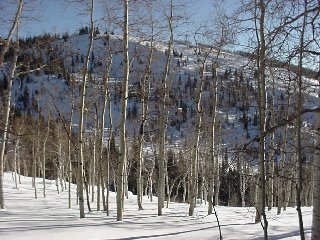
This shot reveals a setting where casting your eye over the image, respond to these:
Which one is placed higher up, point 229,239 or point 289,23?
point 289,23

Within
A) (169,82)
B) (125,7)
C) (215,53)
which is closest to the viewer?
(125,7)

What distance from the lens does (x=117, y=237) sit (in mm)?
9555

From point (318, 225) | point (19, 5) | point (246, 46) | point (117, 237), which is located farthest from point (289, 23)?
point (19, 5)

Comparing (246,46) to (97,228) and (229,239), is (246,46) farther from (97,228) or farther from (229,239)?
(97,228)

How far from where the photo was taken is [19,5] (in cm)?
1468

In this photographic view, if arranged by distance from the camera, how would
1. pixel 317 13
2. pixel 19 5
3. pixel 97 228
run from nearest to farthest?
pixel 317 13 → pixel 97 228 → pixel 19 5


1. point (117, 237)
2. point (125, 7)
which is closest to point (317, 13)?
point (117, 237)

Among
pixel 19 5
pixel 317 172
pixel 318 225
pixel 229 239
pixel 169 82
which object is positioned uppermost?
pixel 19 5

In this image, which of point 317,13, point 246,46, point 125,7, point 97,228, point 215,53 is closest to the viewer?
point 317,13

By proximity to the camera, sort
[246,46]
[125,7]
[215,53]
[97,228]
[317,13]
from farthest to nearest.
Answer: [215,53] < [125,7] < [97,228] < [246,46] < [317,13]

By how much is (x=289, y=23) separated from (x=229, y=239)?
5.96 m

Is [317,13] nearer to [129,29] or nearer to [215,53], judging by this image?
[129,29]

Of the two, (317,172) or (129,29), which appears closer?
(317,172)

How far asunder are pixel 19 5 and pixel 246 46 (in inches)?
426
